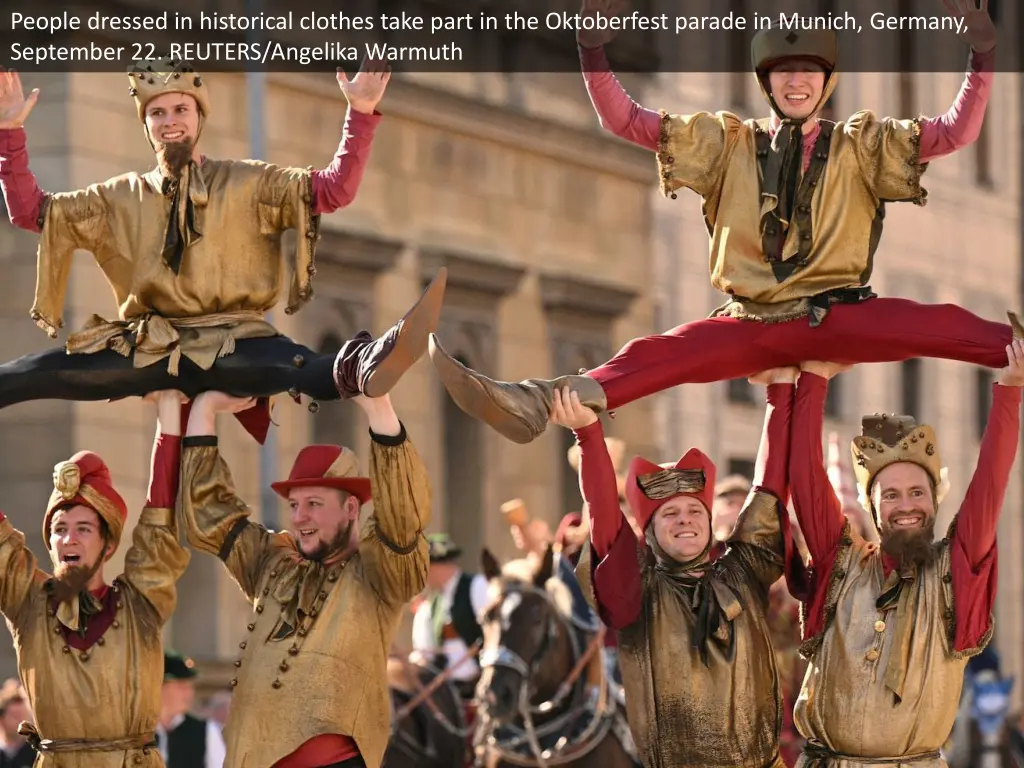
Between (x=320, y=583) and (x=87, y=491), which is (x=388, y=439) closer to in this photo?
(x=320, y=583)

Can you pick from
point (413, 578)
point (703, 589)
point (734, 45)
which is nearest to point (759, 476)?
point (703, 589)

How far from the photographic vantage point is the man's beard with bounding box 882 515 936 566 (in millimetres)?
9820

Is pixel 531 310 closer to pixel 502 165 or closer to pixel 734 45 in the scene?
pixel 502 165

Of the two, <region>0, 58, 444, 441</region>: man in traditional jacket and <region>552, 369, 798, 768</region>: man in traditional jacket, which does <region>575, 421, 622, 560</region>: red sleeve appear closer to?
<region>552, 369, 798, 768</region>: man in traditional jacket

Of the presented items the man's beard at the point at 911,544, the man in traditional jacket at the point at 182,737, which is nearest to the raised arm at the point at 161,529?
the man's beard at the point at 911,544

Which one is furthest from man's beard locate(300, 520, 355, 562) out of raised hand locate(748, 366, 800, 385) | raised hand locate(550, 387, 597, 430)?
raised hand locate(748, 366, 800, 385)

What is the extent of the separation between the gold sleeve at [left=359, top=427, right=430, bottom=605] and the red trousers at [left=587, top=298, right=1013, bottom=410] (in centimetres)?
69

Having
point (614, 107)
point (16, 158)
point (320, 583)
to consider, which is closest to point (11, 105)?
point (16, 158)

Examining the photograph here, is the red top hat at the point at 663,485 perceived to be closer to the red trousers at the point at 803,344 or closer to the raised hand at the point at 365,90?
the red trousers at the point at 803,344

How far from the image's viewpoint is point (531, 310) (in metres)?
26.0

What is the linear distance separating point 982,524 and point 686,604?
1.00 metres

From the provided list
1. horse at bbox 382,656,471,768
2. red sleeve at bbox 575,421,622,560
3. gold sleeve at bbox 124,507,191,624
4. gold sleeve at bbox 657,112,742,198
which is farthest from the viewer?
horse at bbox 382,656,471,768

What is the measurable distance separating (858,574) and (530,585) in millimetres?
4785

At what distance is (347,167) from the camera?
10336 mm
